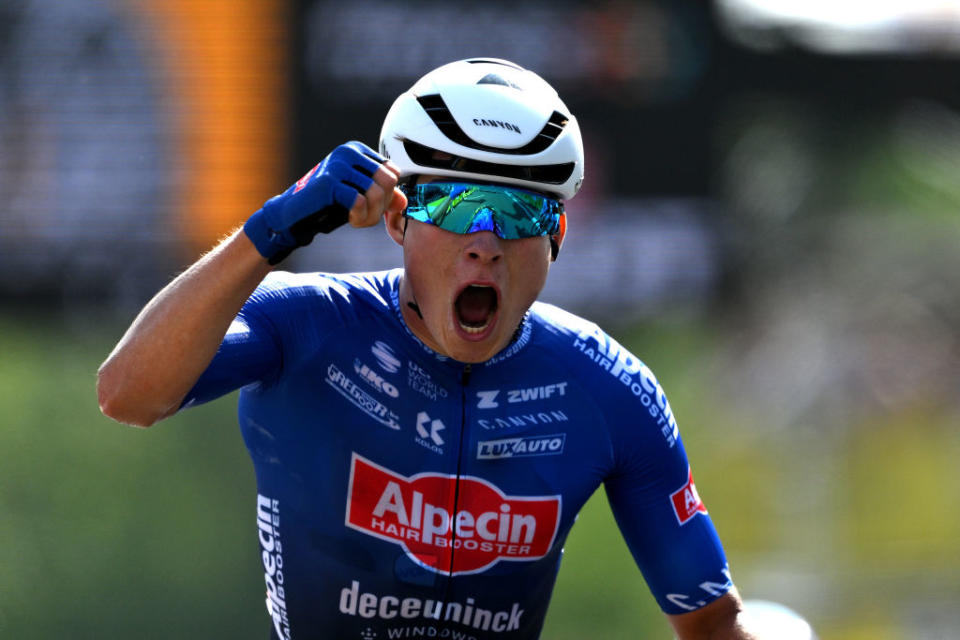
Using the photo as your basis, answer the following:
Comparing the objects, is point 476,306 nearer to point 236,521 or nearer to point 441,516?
point 441,516

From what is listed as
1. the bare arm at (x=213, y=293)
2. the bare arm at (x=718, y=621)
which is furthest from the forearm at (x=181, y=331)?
the bare arm at (x=718, y=621)

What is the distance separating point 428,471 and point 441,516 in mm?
113

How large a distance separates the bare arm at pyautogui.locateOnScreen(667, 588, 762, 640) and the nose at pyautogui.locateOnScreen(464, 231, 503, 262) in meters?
1.07

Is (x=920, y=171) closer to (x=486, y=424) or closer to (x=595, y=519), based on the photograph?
(x=595, y=519)

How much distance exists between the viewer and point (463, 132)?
3.06 meters

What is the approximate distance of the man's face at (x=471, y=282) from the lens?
306cm

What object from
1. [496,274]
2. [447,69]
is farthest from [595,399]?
[447,69]

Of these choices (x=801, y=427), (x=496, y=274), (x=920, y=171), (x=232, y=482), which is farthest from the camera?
(x=920, y=171)

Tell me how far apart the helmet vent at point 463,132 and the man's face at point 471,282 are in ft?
0.66

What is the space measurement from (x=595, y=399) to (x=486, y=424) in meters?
0.28

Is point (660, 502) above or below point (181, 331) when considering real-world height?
below

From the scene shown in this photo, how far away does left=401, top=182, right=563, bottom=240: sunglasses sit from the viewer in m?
3.05

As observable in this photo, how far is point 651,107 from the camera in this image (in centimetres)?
975

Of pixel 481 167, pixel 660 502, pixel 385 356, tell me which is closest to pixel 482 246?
pixel 481 167
